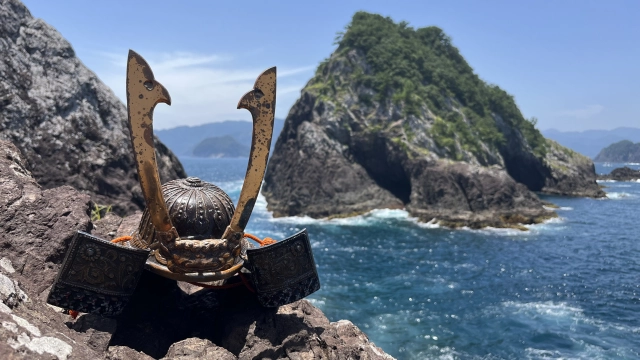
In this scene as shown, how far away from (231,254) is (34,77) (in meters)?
15.4

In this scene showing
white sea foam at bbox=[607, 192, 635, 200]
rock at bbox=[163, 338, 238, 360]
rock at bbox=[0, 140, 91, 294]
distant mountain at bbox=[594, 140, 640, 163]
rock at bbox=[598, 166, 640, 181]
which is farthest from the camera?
distant mountain at bbox=[594, 140, 640, 163]

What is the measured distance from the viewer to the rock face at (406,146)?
40.0 meters

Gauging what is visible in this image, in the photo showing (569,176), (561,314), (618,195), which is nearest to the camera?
(561,314)

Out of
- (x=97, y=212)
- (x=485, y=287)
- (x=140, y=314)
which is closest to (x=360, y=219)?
(x=485, y=287)

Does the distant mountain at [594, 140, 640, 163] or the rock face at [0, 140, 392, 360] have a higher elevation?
the distant mountain at [594, 140, 640, 163]

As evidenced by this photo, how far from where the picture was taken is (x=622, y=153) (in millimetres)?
182375

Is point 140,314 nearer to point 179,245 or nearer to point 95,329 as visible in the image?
point 95,329

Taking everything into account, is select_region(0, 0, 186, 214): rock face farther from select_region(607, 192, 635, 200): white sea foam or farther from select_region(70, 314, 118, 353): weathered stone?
select_region(607, 192, 635, 200): white sea foam

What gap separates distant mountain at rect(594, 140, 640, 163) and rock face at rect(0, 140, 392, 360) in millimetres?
200472

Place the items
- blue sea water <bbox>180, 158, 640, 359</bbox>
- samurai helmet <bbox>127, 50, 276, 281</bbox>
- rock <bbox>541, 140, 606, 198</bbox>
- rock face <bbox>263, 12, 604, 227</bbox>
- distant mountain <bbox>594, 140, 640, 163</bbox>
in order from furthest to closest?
1. distant mountain <bbox>594, 140, 640, 163</bbox>
2. rock <bbox>541, 140, 606, 198</bbox>
3. rock face <bbox>263, 12, 604, 227</bbox>
4. blue sea water <bbox>180, 158, 640, 359</bbox>
5. samurai helmet <bbox>127, 50, 276, 281</bbox>

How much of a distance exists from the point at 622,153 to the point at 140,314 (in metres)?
215

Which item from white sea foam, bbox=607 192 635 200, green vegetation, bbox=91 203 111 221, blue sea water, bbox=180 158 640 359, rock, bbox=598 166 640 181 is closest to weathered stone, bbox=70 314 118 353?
green vegetation, bbox=91 203 111 221

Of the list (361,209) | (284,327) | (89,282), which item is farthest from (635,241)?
(89,282)

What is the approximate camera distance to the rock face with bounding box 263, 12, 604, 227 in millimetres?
40031
